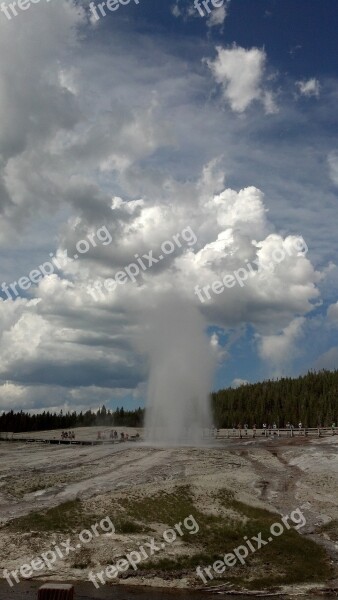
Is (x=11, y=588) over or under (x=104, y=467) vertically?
under

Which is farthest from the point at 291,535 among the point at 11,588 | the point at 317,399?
the point at 317,399

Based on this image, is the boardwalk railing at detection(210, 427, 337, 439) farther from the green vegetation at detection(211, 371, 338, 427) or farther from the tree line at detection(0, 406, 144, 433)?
the tree line at detection(0, 406, 144, 433)

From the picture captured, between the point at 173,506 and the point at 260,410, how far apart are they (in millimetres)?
124178

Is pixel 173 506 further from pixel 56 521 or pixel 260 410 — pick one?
pixel 260 410

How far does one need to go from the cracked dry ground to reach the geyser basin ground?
0.27ft

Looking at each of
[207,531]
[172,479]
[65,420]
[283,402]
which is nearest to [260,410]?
[283,402]

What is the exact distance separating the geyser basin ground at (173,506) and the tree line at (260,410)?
87406 millimetres

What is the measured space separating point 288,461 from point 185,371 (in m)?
35.5

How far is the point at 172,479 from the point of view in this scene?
44.5 m

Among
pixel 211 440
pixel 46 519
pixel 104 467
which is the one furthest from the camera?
pixel 211 440

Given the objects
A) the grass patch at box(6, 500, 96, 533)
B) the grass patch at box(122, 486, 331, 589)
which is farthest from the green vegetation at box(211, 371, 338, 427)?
the grass patch at box(6, 500, 96, 533)

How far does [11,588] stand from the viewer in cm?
2511

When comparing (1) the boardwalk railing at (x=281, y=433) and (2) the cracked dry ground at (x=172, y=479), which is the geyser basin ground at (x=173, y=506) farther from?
(1) the boardwalk railing at (x=281, y=433)

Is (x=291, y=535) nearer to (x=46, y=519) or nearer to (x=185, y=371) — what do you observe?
(x=46, y=519)
